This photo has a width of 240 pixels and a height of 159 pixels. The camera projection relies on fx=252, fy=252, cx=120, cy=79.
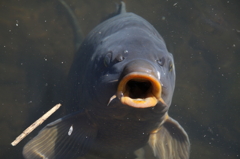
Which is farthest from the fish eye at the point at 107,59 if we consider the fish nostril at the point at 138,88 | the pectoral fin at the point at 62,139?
the pectoral fin at the point at 62,139

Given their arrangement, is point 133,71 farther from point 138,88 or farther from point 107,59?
point 107,59

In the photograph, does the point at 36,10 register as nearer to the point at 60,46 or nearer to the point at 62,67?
the point at 60,46

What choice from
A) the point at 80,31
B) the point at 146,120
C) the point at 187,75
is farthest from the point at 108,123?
the point at 80,31

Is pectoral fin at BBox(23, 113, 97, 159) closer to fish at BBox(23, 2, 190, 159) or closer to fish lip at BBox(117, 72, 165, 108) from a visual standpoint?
fish at BBox(23, 2, 190, 159)

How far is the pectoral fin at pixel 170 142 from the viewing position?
308 centimetres

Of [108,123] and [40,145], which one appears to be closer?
[108,123]

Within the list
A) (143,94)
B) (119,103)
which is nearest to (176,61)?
(119,103)

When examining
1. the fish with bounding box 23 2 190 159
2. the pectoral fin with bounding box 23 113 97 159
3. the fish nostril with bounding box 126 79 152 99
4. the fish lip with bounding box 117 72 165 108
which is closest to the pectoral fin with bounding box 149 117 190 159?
the fish with bounding box 23 2 190 159

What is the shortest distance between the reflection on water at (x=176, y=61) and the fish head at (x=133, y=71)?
6.61 feet

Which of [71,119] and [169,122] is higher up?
[71,119]

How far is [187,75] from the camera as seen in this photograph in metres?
4.67

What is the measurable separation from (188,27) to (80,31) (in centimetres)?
221

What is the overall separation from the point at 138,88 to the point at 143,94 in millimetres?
94

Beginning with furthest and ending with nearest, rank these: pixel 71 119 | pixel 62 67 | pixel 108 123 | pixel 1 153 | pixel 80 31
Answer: pixel 80 31, pixel 62 67, pixel 1 153, pixel 71 119, pixel 108 123
